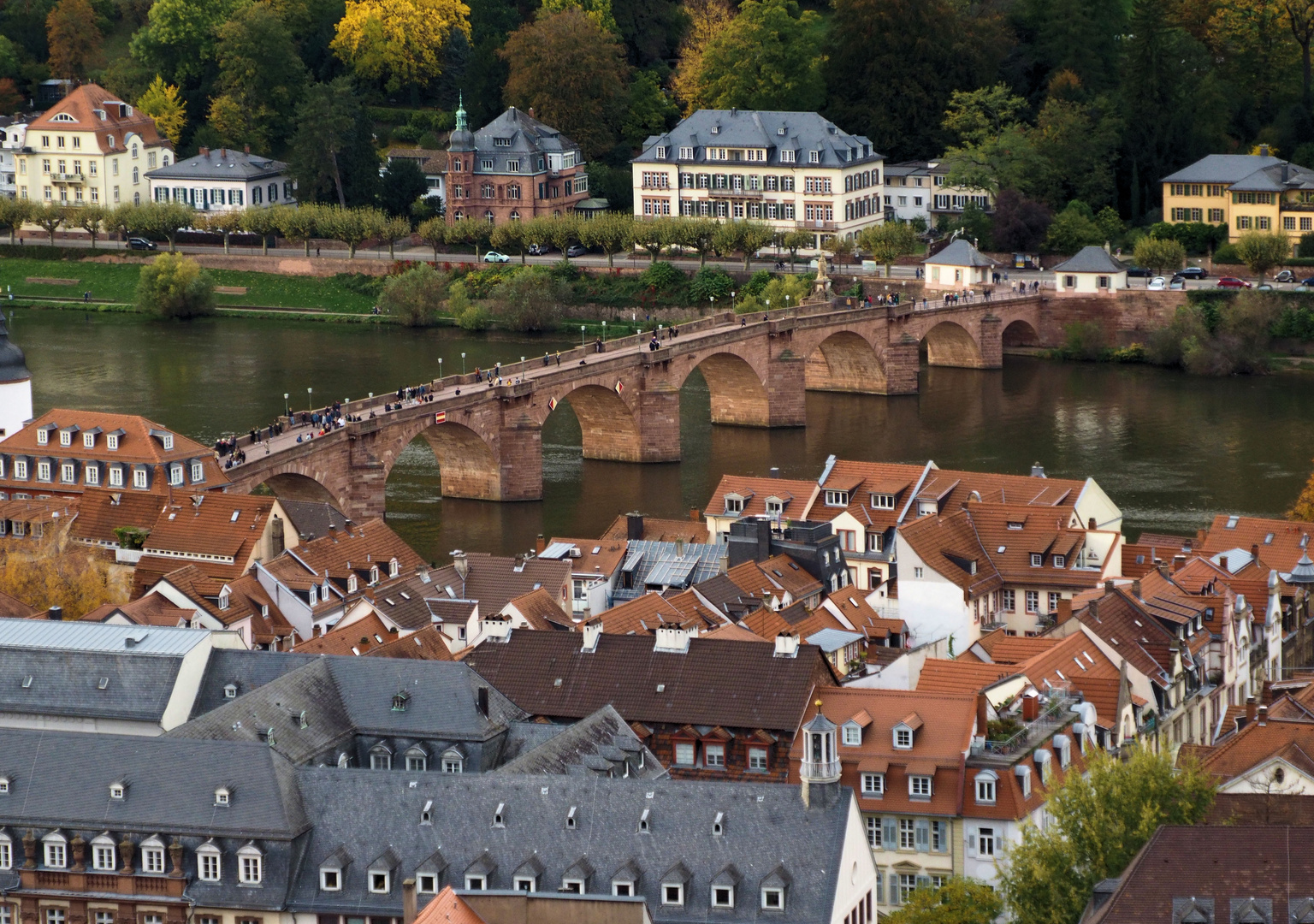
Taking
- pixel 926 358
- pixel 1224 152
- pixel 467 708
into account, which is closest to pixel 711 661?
pixel 467 708

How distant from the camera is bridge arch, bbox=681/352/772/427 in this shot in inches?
5463

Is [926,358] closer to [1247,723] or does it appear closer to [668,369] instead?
[668,369]

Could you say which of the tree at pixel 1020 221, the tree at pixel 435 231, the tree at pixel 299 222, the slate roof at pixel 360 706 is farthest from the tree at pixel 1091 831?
the tree at pixel 299 222

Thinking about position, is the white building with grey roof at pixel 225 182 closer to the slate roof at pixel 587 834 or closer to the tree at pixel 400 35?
the tree at pixel 400 35

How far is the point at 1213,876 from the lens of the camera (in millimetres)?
52688

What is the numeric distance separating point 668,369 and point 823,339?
15.3 metres

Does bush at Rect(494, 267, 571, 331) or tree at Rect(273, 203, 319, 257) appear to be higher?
tree at Rect(273, 203, 319, 257)

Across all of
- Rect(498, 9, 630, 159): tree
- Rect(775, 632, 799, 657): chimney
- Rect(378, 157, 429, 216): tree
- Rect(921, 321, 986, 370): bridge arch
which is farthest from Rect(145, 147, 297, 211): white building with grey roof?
Rect(775, 632, 799, 657): chimney

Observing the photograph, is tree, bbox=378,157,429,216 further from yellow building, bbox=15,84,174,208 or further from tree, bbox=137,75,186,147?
tree, bbox=137,75,186,147

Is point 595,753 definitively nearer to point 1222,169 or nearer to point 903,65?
point 1222,169

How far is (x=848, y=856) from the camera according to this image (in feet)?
191

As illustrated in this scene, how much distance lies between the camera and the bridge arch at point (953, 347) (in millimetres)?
153125

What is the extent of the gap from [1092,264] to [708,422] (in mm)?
26680

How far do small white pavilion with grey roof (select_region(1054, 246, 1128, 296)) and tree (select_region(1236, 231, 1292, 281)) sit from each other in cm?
622
